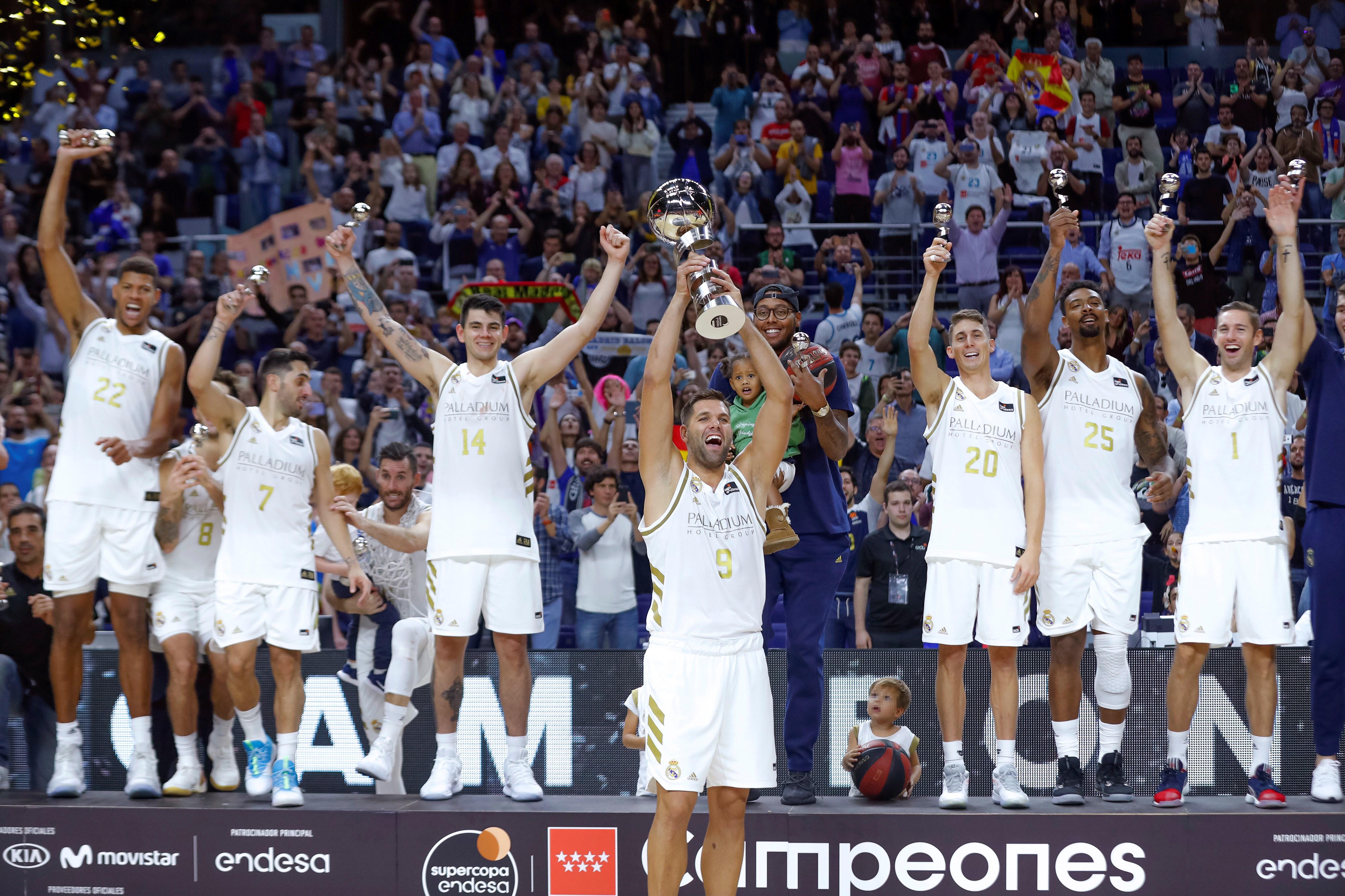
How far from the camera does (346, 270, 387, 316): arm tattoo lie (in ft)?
21.1

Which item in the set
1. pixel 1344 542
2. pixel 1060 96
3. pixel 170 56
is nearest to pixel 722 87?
pixel 1060 96

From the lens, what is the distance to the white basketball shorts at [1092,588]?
611cm

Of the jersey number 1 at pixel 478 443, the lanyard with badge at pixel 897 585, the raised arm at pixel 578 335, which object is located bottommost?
the lanyard with badge at pixel 897 585

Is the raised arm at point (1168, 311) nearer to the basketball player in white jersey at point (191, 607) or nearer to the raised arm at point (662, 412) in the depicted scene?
the raised arm at point (662, 412)

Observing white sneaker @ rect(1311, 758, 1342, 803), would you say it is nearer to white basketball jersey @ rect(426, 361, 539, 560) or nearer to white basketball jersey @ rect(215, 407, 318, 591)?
white basketball jersey @ rect(426, 361, 539, 560)

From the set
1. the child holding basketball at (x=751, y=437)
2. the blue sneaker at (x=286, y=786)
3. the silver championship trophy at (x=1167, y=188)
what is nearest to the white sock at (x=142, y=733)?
the blue sneaker at (x=286, y=786)

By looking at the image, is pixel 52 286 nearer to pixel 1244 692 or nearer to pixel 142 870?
pixel 142 870

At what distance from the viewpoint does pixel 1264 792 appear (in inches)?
239

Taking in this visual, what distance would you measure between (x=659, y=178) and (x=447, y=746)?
937 cm

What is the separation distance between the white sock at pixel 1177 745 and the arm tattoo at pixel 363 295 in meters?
4.36

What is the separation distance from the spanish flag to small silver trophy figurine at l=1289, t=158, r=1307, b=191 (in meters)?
7.82

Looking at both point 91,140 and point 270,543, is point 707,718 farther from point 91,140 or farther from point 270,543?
point 91,140

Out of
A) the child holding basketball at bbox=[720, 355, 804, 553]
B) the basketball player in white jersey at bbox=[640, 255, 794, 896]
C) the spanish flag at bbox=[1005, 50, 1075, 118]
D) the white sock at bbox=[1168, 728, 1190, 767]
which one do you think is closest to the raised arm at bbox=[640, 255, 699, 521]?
the basketball player in white jersey at bbox=[640, 255, 794, 896]

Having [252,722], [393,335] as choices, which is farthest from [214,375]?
[252,722]
